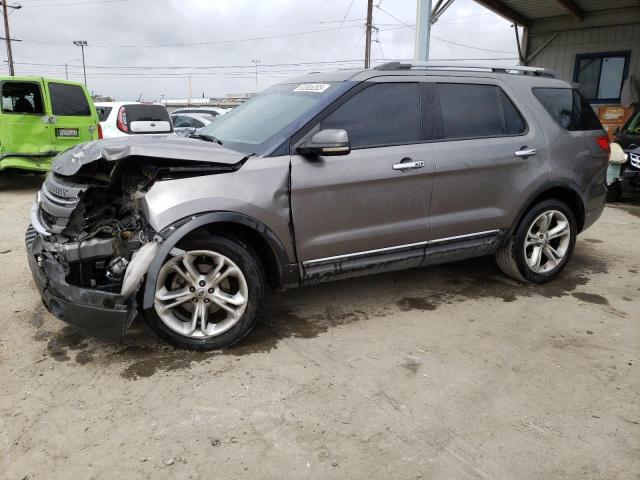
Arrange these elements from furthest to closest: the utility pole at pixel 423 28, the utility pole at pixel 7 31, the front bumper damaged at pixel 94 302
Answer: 1. the utility pole at pixel 7 31
2. the utility pole at pixel 423 28
3. the front bumper damaged at pixel 94 302

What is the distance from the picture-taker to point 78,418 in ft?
8.55

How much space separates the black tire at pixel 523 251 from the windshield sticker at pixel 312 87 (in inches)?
79.9

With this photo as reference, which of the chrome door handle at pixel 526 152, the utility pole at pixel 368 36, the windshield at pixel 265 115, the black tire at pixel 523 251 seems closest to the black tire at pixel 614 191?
the black tire at pixel 523 251

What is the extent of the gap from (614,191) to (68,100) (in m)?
9.67

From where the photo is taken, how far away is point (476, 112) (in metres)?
4.09

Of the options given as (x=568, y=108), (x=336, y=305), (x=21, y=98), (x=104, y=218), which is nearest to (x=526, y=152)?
(x=568, y=108)

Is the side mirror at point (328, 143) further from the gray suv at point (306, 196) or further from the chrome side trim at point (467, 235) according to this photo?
the chrome side trim at point (467, 235)

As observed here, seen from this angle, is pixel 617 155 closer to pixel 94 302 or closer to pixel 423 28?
pixel 423 28

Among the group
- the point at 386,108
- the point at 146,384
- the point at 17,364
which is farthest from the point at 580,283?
the point at 17,364

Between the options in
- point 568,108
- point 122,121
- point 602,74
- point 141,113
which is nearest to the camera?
point 568,108

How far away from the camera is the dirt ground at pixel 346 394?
2.33m

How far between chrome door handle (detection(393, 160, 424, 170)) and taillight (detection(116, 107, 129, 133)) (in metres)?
8.34

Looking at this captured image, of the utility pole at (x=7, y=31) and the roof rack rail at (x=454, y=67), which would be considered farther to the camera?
the utility pole at (x=7, y=31)

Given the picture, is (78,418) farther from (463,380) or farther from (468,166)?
(468,166)
